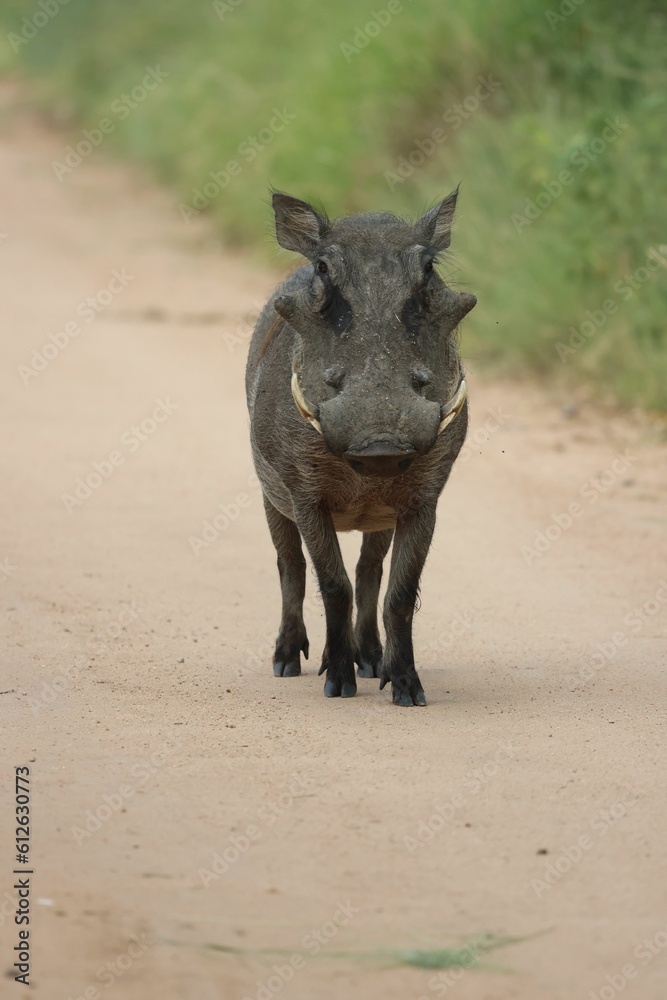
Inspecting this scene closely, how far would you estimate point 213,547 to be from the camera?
715 cm

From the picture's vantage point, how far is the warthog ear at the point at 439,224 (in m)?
4.99

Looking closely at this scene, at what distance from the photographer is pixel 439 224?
5.06 meters

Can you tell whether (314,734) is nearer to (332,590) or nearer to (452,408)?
(332,590)

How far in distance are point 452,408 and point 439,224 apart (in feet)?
2.84

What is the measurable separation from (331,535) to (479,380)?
6.38 meters

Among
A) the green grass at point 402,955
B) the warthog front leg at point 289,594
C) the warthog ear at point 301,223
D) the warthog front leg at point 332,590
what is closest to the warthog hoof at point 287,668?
the warthog front leg at point 289,594

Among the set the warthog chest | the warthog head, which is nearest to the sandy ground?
the warthog chest

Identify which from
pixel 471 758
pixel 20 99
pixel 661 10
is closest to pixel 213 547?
pixel 471 758

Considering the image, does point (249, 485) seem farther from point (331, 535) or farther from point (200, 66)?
point (200, 66)

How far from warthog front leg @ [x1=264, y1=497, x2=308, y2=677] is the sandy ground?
93mm

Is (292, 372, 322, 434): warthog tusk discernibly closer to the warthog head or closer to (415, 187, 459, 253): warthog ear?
the warthog head

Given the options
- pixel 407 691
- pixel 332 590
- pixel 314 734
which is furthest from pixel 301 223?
pixel 314 734

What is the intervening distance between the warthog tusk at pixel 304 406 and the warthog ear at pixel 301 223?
20.4 inches

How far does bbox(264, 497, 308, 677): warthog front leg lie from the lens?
5469 mm
